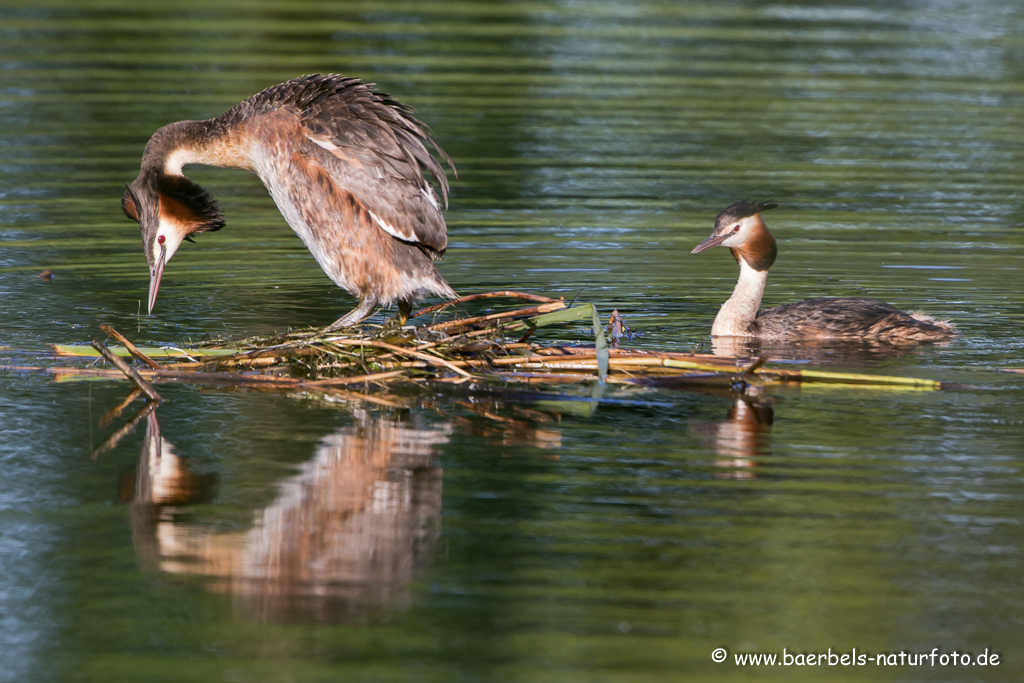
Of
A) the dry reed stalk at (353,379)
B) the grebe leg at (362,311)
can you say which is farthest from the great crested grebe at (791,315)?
the dry reed stalk at (353,379)

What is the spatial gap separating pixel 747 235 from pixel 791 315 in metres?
0.61

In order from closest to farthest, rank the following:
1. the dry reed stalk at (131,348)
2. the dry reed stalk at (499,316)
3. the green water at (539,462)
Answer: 1. the green water at (539,462)
2. the dry reed stalk at (131,348)
3. the dry reed stalk at (499,316)

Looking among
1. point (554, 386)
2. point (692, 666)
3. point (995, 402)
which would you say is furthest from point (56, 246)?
point (692, 666)

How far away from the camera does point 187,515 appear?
5.80m

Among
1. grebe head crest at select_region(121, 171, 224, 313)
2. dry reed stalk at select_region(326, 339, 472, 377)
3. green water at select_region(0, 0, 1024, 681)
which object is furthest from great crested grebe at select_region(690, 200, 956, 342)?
grebe head crest at select_region(121, 171, 224, 313)

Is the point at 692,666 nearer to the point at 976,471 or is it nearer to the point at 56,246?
the point at 976,471

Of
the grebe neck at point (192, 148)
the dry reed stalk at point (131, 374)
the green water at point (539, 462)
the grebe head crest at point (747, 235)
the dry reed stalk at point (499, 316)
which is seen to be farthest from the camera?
the grebe head crest at point (747, 235)

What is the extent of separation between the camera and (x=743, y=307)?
8883mm

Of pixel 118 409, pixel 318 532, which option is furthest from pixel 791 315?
pixel 318 532

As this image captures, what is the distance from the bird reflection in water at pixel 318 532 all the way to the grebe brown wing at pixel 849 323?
2915 mm

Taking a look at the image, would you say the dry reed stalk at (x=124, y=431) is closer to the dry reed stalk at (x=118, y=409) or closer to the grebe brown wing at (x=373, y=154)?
the dry reed stalk at (x=118, y=409)

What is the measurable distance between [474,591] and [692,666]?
2.83 ft

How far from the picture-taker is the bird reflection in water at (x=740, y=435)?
6.41m

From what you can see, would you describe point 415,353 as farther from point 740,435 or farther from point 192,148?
point 192,148
